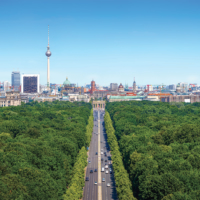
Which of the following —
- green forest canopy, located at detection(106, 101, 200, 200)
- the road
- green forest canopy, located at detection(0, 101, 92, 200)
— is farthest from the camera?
the road

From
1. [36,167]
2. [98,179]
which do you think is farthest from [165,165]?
[36,167]

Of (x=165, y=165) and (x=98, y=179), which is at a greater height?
(x=165, y=165)

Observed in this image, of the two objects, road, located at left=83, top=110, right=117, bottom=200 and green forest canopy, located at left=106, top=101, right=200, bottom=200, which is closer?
green forest canopy, located at left=106, top=101, right=200, bottom=200

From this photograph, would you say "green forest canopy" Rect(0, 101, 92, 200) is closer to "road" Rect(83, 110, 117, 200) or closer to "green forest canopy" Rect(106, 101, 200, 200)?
"road" Rect(83, 110, 117, 200)

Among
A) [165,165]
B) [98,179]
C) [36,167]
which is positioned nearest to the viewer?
[36,167]

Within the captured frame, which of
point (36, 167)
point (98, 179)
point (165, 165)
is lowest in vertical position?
point (98, 179)

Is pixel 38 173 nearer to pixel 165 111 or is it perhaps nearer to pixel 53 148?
pixel 53 148

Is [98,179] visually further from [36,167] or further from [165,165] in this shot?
[165,165]

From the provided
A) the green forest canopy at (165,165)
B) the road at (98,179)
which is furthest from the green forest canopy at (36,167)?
the green forest canopy at (165,165)

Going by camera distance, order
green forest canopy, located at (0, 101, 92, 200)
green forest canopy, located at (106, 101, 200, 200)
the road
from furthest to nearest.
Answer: the road
green forest canopy, located at (106, 101, 200, 200)
green forest canopy, located at (0, 101, 92, 200)

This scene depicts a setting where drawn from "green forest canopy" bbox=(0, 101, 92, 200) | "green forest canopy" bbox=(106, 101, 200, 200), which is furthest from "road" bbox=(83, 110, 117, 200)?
"green forest canopy" bbox=(0, 101, 92, 200)

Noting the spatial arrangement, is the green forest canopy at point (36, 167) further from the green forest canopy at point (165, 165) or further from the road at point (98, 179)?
the green forest canopy at point (165, 165)
